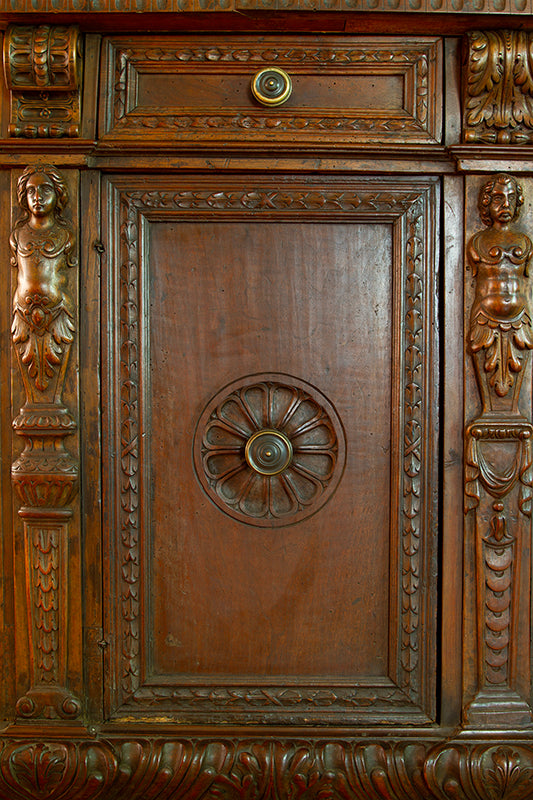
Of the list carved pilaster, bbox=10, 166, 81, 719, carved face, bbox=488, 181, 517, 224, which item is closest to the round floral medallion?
carved pilaster, bbox=10, 166, 81, 719

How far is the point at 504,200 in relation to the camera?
1.44 m

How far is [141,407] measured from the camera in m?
1.50

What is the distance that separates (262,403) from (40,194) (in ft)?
2.35

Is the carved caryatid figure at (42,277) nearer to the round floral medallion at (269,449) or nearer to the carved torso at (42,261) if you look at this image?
the carved torso at (42,261)

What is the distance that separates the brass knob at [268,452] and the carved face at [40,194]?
727 millimetres

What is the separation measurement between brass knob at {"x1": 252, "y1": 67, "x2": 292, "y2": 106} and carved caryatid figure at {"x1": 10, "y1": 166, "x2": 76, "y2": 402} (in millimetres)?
514

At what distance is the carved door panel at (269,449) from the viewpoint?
4.89ft

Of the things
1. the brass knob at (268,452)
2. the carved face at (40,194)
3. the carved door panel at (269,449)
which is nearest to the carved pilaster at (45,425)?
the carved face at (40,194)

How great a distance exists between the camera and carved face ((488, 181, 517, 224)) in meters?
1.44

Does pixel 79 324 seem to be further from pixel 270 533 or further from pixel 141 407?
pixel 270 533

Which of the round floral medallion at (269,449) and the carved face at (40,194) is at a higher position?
the carved face at (40,194)

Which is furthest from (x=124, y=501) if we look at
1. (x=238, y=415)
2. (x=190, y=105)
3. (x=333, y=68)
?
(x=333, y=68)

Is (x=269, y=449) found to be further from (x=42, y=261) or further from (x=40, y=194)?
(x=40, y=194)

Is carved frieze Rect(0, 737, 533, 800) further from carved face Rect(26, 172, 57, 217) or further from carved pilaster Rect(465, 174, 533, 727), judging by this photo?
carved face Rect(26, 172, 57, 217)
